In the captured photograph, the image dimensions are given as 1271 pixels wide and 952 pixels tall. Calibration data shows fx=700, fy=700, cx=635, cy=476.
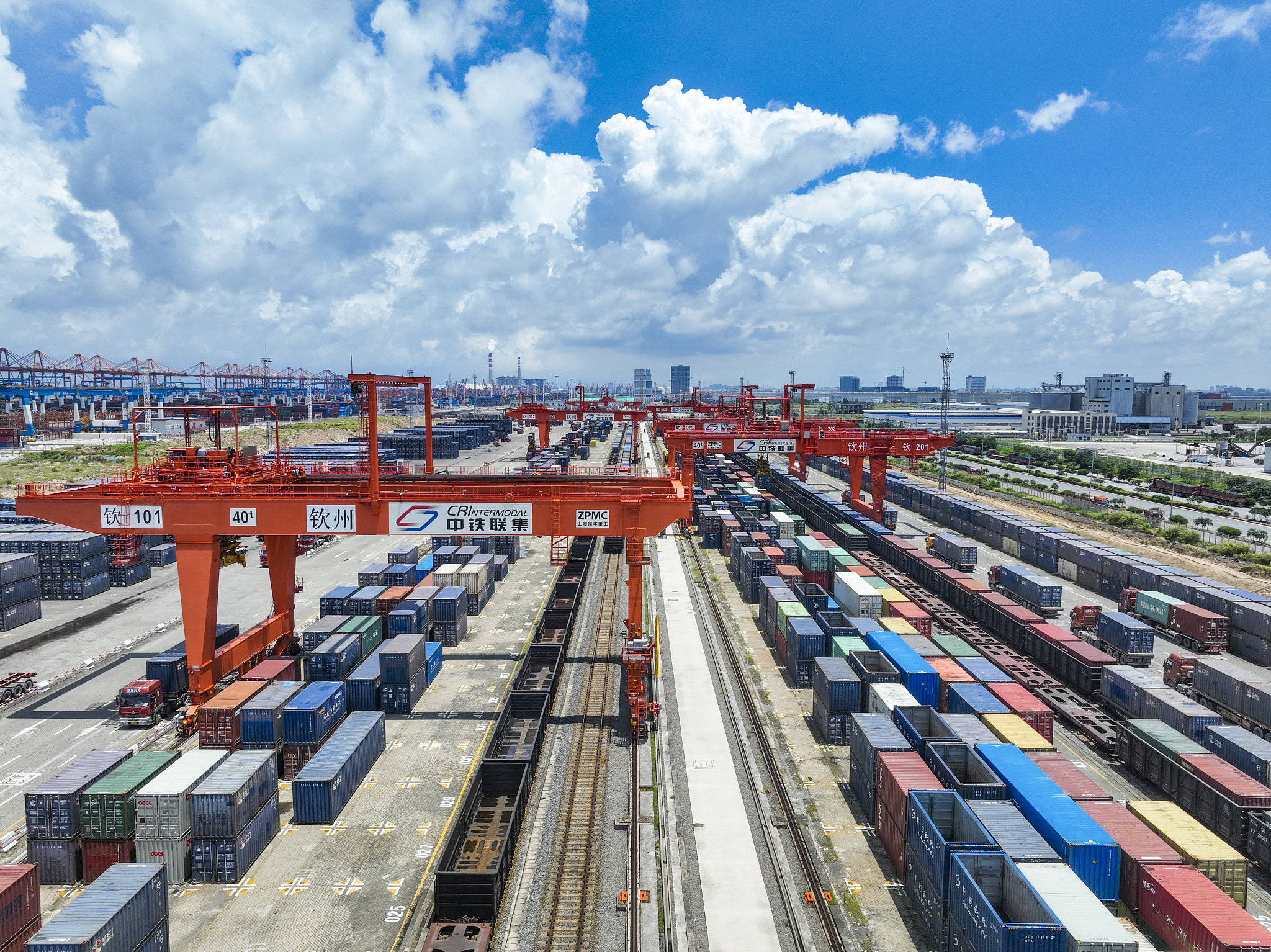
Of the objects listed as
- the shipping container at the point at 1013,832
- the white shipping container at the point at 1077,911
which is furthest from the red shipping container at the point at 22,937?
the shipping container at the point at 1013,832

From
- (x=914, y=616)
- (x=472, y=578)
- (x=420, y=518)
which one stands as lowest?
(x=914, y=616)

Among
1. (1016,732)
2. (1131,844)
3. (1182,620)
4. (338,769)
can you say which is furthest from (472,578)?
(1182,620)

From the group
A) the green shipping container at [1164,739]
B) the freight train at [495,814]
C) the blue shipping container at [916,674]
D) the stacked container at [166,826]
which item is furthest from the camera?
the blue shipping container at [916,674]

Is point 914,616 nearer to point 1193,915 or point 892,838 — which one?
point 892,838

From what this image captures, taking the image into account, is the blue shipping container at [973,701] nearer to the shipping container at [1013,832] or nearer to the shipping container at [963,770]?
the shipping container at [963,770]

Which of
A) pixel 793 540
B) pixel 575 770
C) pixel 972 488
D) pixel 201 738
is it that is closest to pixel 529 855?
pixel 575 770
